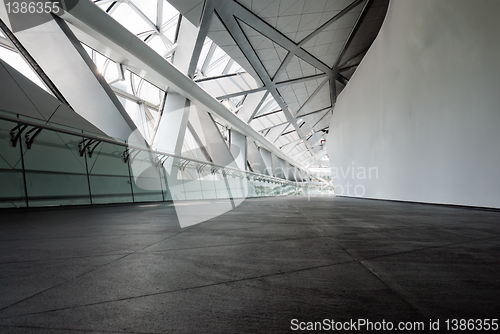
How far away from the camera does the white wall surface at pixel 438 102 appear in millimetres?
5238

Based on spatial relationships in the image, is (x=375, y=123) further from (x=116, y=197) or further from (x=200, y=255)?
(x=200, y=255)

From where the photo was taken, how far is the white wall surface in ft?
17.2

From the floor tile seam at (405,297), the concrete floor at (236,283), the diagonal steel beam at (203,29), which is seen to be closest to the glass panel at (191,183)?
the diagonal steel beam at (203,29)

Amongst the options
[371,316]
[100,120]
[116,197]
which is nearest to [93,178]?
[116,197]

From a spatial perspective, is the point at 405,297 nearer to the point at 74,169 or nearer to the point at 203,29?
the point at 74,169

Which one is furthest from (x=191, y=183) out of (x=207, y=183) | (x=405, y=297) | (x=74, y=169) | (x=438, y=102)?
(x=405, y=297)

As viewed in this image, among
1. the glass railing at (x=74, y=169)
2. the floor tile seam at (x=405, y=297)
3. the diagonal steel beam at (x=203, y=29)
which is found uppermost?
the diagonal steel beam at (x=203, y=29)

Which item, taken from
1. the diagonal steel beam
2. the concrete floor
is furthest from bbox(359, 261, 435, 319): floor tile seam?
the diagonal steel beam

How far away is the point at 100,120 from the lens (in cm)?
991

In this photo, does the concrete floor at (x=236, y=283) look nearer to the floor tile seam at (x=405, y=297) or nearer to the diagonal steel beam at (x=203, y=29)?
the floor tile seam at (x=405, y=297)

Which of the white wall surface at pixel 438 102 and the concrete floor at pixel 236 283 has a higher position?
the white wall surface at pixel 438 102

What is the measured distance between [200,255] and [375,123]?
11.6 metres

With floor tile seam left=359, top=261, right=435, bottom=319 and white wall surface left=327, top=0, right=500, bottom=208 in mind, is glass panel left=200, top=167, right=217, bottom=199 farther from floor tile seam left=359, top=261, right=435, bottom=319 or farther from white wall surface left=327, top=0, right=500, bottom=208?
floor tile seam left=359, top=261, right=435, bottom=319

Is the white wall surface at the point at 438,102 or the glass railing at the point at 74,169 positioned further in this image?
the glass railing at the point at 74,169
